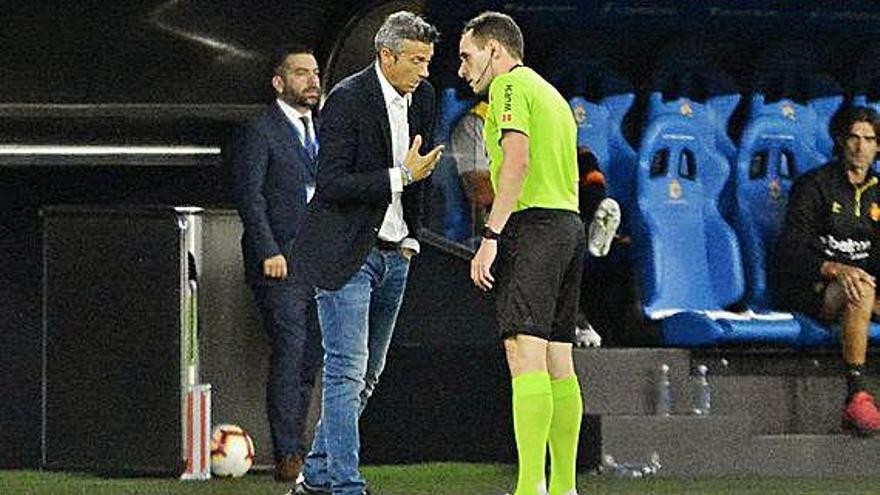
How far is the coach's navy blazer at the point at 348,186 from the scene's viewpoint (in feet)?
29.4

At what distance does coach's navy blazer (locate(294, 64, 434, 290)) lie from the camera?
353 inches

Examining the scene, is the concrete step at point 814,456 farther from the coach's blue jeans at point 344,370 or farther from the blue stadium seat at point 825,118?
the coach's blue jeans at point 344,370

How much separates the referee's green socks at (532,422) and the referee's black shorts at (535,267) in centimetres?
17

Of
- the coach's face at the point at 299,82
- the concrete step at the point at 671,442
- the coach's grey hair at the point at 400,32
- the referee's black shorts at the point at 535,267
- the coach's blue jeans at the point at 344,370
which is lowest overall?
the concrete step at the point at 671,442

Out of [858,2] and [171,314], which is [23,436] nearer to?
[171,314]

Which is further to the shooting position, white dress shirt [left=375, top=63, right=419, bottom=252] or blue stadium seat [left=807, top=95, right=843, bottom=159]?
blue stadium seat [left=807, top=95, right=843, bottom=159]

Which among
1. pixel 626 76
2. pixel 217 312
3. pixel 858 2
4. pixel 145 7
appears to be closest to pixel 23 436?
pixel 217 312

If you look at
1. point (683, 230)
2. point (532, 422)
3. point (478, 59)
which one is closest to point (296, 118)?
point (683, 230)

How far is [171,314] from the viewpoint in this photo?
11117mm

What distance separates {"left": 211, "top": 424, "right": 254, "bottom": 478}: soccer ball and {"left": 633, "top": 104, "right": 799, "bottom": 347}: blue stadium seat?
2.02 m

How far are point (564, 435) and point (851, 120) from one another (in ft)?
10.9

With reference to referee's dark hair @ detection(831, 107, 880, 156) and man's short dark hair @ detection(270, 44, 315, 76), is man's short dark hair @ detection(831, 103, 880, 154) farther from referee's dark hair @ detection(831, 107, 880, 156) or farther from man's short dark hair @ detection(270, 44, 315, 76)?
man's short dark hair @ detection(270, 44, 315, 76)

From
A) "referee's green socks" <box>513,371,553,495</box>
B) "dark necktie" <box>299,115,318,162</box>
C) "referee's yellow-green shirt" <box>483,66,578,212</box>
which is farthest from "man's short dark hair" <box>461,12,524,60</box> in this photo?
"dark necktie" <box>299,115,318,162</box>

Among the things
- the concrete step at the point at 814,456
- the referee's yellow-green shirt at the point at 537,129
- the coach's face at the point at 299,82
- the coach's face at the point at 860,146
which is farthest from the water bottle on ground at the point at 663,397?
the referee's yellow-green shirt at the point at 537,129
